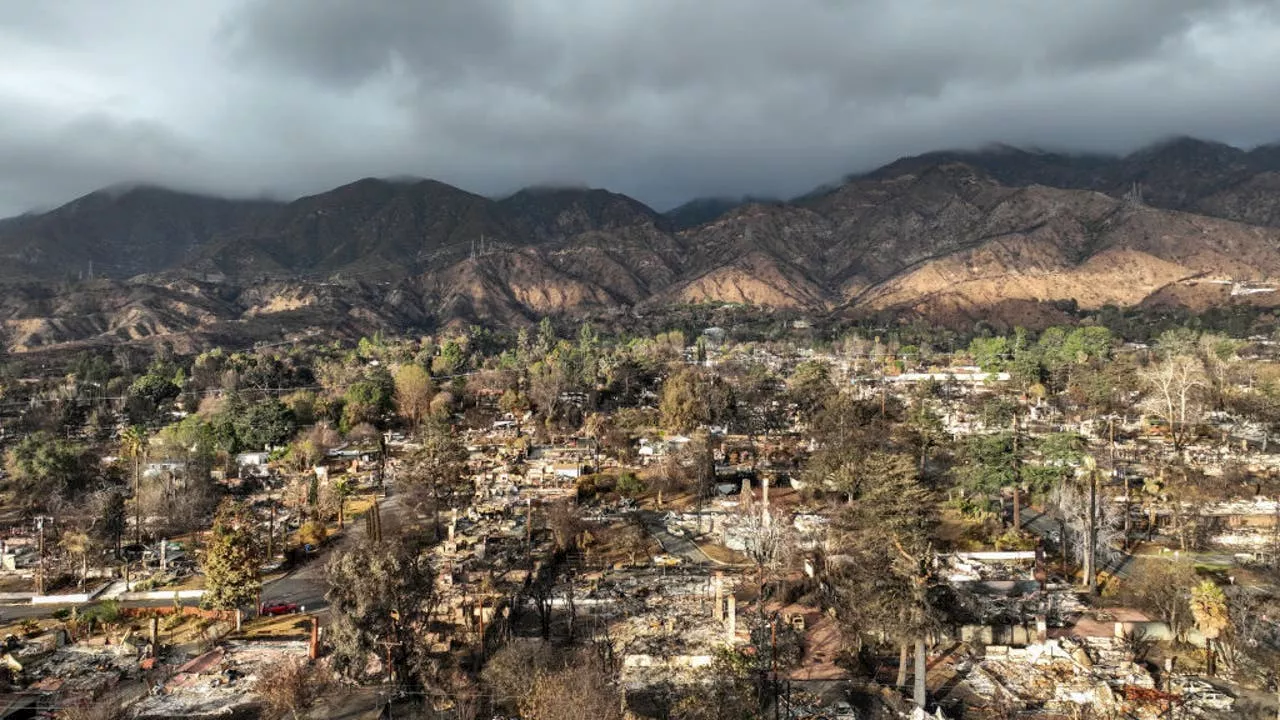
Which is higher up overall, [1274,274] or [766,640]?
[1274,274]

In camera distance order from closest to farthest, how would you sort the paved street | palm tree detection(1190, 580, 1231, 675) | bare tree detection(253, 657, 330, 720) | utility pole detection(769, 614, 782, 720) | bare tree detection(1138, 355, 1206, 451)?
1. bare tree detection(253, 657, 330, 720)
2. utility pole detection(769, 614, 782, 720)
3. palm tree detection(1190, 580, 1231, 675)
4. the paved street
5. bare tree detection(1138, 355, 1206, 451)

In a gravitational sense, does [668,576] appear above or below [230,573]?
A: below

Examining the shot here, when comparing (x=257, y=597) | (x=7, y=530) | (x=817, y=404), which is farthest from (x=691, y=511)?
(x=7, y=530)

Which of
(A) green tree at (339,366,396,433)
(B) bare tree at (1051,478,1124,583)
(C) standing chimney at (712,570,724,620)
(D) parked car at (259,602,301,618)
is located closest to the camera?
(C) standing chimney at (712,570,724,620)

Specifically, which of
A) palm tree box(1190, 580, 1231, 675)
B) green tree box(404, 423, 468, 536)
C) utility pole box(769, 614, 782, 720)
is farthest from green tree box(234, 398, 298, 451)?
palm tree box(1190, 580, 1231, 675)

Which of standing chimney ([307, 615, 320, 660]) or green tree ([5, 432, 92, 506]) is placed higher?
green tree ([5, 432, 92, 506])

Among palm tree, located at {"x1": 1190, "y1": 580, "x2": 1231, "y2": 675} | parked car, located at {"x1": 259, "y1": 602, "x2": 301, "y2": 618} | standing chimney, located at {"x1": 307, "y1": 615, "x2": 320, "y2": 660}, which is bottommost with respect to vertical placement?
parked car, located at {"x1": 259, "y1": 602, "x2": 301, "y2": 618}

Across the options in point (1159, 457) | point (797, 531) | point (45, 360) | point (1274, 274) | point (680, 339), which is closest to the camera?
point (797, 531)

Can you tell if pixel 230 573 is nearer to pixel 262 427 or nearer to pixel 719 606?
pixel 719 606

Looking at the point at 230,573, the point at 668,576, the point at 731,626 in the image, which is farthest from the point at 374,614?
the point at 668,576

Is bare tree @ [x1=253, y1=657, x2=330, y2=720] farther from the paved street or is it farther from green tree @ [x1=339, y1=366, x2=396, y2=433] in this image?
green tree @ [x1=339, y1=366, x2=396, y2=433]

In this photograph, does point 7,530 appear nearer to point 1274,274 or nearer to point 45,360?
point 45,360
